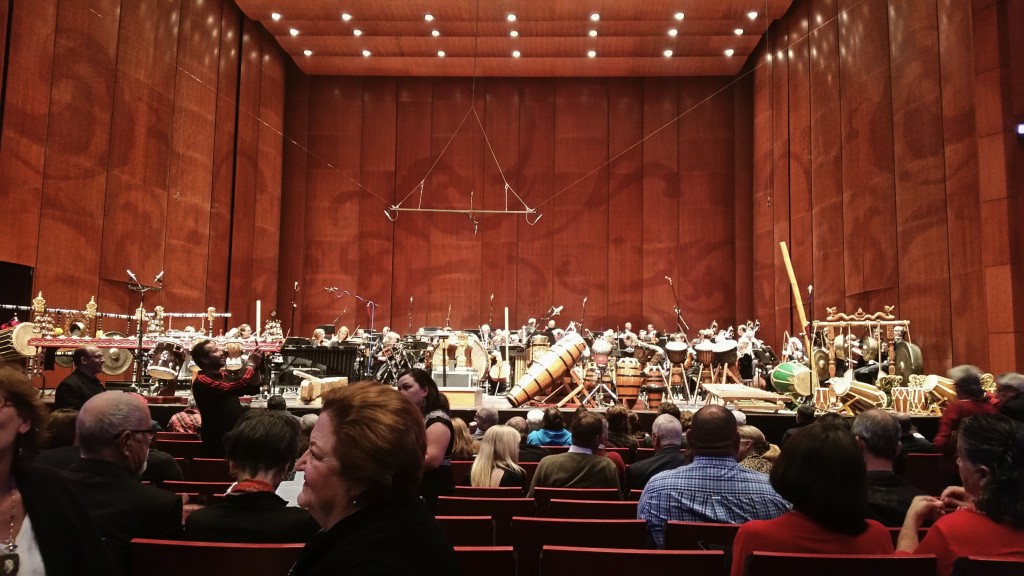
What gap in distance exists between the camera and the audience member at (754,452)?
366 cm

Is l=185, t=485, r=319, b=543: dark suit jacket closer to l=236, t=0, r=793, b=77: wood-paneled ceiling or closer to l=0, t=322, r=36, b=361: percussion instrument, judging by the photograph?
l=0, t=322, r=36, b=361: percussion instrument

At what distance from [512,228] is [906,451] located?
47.1 ft

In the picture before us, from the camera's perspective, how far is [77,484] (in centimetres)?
219

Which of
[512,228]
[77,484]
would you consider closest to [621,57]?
[512,228]

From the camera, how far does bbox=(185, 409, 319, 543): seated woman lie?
2.09 metres

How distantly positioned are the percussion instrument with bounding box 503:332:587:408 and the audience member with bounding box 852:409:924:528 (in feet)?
21.4

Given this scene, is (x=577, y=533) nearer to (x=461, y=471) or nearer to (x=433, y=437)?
(x=433, y=437)

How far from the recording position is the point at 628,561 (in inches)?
77.4

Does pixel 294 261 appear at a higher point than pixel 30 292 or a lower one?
higher

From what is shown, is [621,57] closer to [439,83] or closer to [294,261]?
[439,83]

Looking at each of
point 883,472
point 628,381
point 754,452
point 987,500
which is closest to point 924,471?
point 754,452

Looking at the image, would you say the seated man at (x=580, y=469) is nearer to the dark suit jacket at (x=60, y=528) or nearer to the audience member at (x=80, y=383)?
the dark suit jacket at (x=60, y=528)

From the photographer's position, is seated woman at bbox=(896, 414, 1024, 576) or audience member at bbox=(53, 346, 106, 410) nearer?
seated woman at bbox=(896, 414, 1024, 576)

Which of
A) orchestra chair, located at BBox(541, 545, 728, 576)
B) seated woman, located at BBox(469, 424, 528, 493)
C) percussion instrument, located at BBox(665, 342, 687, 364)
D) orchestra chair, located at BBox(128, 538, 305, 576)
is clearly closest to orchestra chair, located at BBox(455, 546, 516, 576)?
orchestra chair, located at BBox(541, 545, 728, 576)
